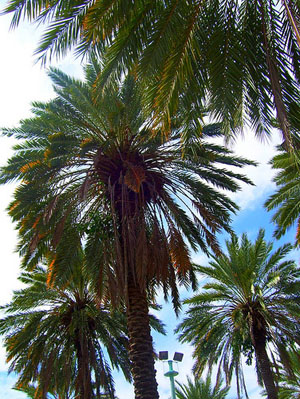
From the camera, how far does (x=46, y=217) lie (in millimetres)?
10641

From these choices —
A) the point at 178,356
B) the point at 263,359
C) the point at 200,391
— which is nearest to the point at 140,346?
the point at 178,356

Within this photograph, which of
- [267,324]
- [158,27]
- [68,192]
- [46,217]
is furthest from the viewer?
[267,324]

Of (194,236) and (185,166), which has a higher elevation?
(185,166)

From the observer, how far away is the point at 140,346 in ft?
33.8

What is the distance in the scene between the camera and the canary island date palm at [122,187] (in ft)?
34.8

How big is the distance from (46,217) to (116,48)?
4785mm

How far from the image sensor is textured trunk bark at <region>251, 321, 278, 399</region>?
641 inches

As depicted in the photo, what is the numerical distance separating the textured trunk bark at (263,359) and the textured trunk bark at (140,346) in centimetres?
786

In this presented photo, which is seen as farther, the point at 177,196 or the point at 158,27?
the point at 177,196

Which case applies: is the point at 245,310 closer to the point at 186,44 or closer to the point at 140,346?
the point at 140,346

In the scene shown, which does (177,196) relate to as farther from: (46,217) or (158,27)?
(158,27)

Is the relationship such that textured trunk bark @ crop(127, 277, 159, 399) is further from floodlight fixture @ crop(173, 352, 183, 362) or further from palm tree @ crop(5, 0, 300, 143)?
floodlight fixture @ crop(173, 352, 183, 362)

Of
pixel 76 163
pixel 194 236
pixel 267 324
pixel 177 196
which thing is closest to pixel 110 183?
pixel 76 163

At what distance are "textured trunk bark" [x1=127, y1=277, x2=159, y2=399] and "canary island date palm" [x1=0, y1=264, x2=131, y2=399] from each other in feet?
13.0
